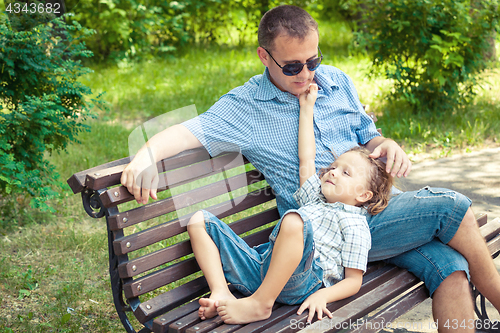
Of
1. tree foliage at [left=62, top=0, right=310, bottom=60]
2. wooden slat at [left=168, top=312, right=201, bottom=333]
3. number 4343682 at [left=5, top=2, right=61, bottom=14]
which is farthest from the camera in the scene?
tree foliage at [left=62, top=0, right=310, bottom=60]

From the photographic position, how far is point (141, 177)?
2.13 meters

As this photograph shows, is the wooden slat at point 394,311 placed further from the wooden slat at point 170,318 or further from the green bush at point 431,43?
the green bush at point 431,43

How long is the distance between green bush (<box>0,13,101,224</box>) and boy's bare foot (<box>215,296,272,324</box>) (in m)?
2.21

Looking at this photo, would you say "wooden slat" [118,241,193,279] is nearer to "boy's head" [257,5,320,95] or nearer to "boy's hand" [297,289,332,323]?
"boy's hand" [297,289,332,323]

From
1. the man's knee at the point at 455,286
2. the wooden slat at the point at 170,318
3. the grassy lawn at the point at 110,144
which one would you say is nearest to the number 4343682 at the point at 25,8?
the grassy lawn at the point at 110,144

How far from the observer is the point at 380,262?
2.48m

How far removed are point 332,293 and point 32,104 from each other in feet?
9.06

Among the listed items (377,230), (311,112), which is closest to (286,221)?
(377,230)

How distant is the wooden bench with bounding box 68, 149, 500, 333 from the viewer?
201cm

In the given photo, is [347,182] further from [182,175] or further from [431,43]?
[431,43]

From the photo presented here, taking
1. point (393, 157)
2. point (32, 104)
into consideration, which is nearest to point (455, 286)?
point (393, 157)

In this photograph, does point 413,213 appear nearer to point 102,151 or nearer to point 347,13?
point 102,151

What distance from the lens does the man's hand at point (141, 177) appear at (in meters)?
2.11

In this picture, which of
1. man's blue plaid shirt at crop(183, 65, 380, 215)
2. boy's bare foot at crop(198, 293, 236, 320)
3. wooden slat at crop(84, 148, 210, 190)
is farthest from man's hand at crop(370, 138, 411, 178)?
boy's bare foot at crop(198, 293, 236, 320)
